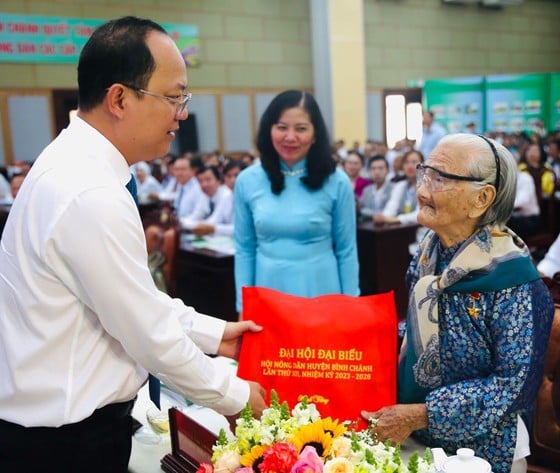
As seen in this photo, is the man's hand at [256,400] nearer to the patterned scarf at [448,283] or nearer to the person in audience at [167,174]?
the patterned scarf at [448,283]

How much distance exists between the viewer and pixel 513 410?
3.97 feet

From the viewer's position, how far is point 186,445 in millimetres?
1230

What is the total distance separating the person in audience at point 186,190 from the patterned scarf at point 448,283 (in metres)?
4.78

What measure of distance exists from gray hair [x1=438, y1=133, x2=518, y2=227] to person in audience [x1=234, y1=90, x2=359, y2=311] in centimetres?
102

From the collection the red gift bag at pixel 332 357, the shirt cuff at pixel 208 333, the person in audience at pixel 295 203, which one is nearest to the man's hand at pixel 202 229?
the person in audience at pixel 295 203

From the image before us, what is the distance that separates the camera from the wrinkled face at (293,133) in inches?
87.5

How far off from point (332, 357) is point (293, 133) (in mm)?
1144

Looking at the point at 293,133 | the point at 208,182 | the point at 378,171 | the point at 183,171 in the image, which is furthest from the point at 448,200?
the point at 183,171

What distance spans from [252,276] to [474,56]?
1434 cm

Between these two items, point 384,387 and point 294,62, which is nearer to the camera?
point 384,387

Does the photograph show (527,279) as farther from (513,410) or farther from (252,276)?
(252,276)

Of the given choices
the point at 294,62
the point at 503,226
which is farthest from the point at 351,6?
the point at 503,226

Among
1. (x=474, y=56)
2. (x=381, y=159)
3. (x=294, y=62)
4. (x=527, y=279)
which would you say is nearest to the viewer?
(x=527, y=279)

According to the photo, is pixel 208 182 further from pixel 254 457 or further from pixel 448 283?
pixel 254 457
